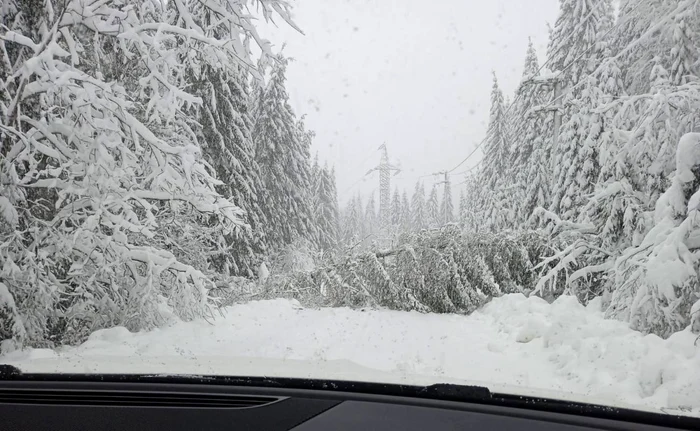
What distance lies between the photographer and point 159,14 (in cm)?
809

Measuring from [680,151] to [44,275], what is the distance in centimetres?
891

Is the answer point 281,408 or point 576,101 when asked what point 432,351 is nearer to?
point 281,408

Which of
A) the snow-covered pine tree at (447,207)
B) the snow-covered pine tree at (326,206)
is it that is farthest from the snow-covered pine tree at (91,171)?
the snow-covered pine tree at (326,206)

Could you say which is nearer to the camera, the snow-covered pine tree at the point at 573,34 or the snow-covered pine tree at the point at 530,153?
the snow-covered pine tree at the point at 573,34

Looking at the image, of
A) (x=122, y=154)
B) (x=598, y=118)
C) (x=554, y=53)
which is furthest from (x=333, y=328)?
(x=554, y=53)

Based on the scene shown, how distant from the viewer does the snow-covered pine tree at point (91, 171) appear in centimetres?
599

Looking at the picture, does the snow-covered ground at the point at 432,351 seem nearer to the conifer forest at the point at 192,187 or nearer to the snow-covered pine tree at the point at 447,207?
the conifer forest at the point at 192,187

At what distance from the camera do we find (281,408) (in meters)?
2.18

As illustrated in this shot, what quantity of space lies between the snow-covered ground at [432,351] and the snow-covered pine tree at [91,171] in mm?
709

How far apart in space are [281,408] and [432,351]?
527cm

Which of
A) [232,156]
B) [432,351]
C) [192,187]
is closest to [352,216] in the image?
[232,156]

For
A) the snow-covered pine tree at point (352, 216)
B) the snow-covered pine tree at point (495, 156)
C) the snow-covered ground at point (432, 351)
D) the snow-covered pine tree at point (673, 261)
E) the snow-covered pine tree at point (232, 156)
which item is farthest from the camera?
the snow-covered pine tree at point (352, 216)

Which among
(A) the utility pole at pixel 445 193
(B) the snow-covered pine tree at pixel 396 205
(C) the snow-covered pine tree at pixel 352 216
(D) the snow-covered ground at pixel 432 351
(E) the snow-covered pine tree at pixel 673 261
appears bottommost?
(D) the snow-covered ground at pixel 432 351

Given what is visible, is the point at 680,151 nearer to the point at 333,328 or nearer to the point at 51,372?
the point at 333,328
